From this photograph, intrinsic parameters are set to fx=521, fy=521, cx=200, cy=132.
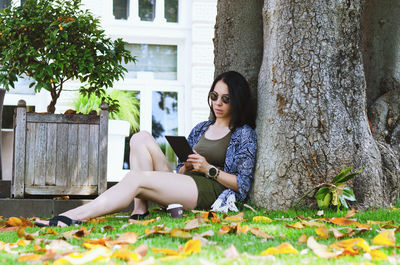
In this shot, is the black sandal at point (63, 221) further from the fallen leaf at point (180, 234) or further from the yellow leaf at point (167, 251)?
the yellow leaf at point (167, 251)

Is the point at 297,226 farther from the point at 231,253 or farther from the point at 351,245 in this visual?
the point at 231,253

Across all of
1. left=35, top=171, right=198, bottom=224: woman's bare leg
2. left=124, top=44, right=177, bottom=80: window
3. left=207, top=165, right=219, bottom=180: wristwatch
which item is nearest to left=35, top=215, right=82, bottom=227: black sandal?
left=35, top=171, right=198, bottom=224: woman's bare leg

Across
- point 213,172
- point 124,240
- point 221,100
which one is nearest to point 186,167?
point 213,172

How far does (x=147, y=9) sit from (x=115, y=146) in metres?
3.22

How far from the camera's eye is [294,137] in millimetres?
3480

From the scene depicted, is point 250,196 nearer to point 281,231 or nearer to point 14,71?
point 281,231

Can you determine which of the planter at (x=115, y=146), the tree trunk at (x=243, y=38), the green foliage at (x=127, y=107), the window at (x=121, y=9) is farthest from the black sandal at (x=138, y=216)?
the window at (x=121, y=9)

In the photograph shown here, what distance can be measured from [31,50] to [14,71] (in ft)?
0.88

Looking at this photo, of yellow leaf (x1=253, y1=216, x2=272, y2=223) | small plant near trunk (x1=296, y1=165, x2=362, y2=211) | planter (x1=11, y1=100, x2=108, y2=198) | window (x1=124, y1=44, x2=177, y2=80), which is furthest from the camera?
window (x1=124, y1=44, x2=177, y2=80)

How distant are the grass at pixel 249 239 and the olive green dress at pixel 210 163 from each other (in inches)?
6.8

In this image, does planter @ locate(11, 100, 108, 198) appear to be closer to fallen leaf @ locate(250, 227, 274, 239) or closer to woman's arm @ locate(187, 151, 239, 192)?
woman's arm @ locate(187, 151, 239, 192)

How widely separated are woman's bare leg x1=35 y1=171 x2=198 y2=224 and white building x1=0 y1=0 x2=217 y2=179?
5.69 meters

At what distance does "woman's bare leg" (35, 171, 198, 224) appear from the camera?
319 cm

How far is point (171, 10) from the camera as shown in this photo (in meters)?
9.66
